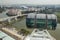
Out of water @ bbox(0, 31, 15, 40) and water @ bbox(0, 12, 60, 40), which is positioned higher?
water @ bbox(0, 12, 60, 40)

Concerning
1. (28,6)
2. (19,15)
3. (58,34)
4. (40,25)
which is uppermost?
(28,6)

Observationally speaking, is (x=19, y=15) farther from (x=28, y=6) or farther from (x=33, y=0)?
(x=33, y=0)

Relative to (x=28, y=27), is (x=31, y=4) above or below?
above

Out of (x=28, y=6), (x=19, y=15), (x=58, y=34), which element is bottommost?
(x=58, y=34)

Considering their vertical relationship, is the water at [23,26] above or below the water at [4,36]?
above

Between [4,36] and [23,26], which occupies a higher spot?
[23,26]

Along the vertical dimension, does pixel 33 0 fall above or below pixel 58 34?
above

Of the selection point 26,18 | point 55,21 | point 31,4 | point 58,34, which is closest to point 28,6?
point 31,4

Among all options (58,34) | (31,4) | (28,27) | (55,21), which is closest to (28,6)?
(31,4)

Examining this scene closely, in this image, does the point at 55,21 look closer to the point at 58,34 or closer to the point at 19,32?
the point at 58,34
